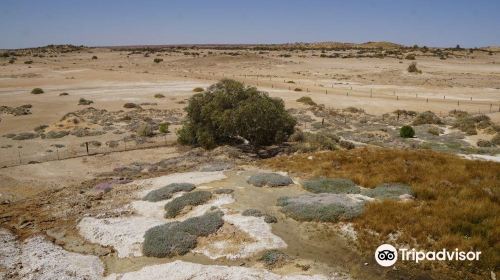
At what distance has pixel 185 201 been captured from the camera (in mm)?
17484

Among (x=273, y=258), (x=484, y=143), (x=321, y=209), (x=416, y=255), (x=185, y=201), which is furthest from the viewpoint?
(x=484, y=143)

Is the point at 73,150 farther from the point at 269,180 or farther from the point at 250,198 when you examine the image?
the point at 250,198

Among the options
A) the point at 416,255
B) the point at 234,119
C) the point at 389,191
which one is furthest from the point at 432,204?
the point at 234,119

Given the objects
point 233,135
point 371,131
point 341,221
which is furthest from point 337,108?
point 341,221

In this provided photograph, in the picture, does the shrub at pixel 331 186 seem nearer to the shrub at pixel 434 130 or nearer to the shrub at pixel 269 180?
the shrub at pixel 269 180

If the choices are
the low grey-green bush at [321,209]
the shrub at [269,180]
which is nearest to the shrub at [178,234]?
the low grey-green bush at [321,209]

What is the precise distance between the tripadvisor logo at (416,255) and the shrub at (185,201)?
294 inches

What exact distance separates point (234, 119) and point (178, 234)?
1668 cm

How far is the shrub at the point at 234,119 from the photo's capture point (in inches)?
1210

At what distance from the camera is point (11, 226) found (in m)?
17.2

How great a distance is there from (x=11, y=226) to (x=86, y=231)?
3.59 m

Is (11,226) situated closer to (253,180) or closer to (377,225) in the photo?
(253,180)

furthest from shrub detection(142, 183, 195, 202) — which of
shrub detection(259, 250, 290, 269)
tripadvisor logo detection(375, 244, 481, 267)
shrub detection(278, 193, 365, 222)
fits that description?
tripadvisor logo detection(375, 244, 481, 267)

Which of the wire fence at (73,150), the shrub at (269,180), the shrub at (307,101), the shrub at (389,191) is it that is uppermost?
the shrub at (389,191)
